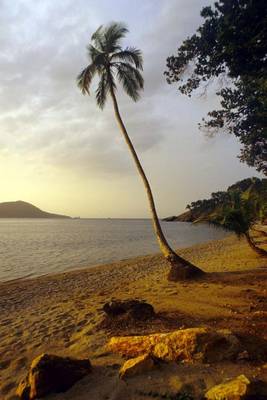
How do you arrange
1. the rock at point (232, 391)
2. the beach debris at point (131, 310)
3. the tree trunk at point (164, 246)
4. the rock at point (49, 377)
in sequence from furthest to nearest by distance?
the tree trunk at point (164, 246), the beach debris at point (131, 310), the rock at point (49, 377), the rock at point (232, 391)

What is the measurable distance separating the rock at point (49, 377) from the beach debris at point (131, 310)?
102 inches

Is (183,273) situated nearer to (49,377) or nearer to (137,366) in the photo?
(137,366)

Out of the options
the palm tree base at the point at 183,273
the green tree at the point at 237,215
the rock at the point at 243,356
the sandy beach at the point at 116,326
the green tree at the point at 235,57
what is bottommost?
the sandy beach at the point at 116,326

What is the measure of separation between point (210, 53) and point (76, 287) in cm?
1168

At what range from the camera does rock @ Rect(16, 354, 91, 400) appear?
169 inches

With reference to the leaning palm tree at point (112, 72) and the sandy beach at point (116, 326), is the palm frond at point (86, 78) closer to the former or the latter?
the leaning palm tree at point (112, 72)

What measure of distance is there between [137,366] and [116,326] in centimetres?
248

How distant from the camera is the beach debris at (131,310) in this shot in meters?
7.18

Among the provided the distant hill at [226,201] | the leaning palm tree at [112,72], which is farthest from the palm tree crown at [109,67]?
the distant hill at [226,201]

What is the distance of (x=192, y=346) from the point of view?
486 cm

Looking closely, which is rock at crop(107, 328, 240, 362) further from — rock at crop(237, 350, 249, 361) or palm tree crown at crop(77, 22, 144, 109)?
palm tree crown at crop(77, 22, 144, 109)

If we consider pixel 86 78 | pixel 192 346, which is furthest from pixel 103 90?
pixel 192 346

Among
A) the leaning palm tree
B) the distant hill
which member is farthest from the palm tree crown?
the distant hill

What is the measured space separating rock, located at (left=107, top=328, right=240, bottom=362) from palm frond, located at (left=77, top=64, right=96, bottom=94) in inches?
528
